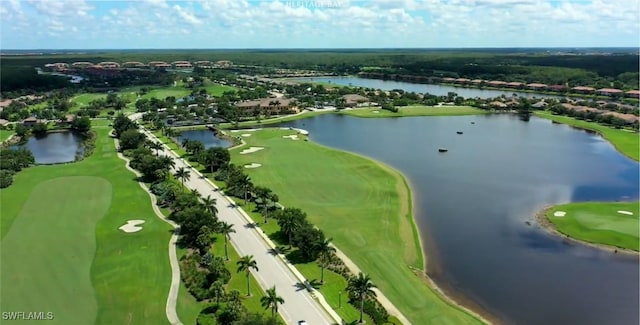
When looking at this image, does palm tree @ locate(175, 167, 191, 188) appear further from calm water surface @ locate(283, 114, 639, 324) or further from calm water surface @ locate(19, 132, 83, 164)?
calm water surface @ locate(19, 132, 83, 164)

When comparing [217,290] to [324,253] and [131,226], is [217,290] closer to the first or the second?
[324,253]

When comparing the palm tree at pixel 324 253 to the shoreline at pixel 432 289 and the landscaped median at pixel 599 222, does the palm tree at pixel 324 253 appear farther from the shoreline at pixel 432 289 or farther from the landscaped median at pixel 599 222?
the landscaped median at pixel 599 222

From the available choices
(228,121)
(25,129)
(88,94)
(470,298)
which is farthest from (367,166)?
(88,94)

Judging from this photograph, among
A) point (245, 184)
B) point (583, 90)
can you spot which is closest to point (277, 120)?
point (245, 184)

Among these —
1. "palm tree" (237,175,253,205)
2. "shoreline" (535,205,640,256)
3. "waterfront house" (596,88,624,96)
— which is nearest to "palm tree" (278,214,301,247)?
"palm tree" (237,175,253,205)

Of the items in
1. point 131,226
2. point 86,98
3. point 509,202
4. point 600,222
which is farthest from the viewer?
point 86,98

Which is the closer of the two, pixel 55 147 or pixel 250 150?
pixel 250 150

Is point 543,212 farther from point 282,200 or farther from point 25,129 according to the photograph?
point 25,129
